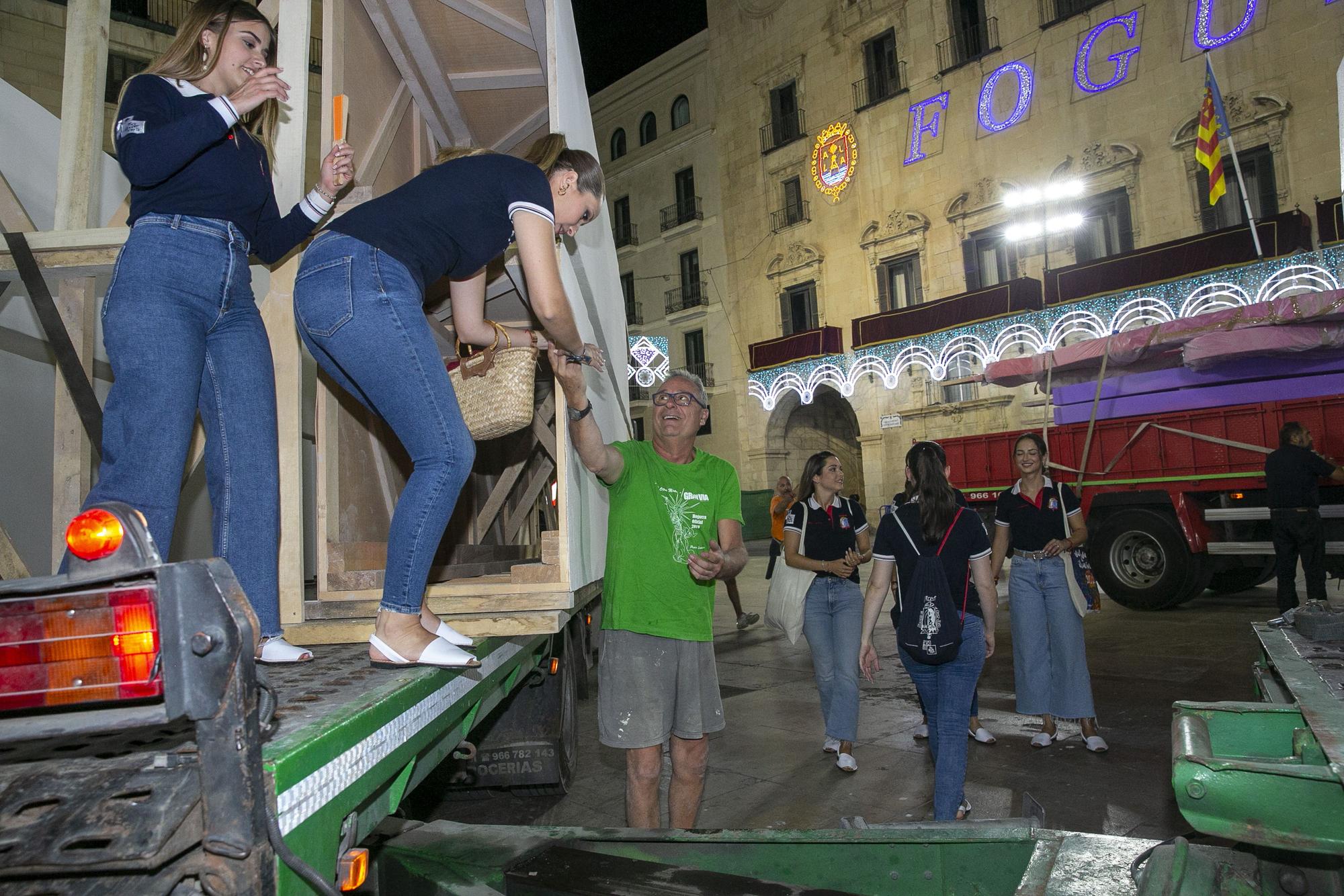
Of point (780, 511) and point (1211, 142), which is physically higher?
point (1211, 142)

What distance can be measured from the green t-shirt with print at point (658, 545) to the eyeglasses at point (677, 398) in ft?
0.69

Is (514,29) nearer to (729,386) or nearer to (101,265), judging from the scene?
(101,265)

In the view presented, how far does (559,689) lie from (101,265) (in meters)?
2.61

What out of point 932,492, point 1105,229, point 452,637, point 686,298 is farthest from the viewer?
point 686,298

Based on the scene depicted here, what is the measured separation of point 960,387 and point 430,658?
21330 mm

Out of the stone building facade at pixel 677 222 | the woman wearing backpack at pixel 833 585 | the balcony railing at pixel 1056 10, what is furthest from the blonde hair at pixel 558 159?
the stone building facade at pixel 677 222

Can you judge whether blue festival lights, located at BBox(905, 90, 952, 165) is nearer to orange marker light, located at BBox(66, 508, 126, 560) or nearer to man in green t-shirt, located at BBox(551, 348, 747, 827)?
man in green t-shirt, located at BBox(551, 348, 747, 827)

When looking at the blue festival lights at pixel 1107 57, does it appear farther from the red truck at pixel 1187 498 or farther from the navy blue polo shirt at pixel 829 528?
the navy blue polo shirt at pixel 829 528

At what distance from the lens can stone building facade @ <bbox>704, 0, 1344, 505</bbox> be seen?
55.0ft

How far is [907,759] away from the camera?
514cm

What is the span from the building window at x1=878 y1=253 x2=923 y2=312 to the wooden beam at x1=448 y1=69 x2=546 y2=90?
751 inches

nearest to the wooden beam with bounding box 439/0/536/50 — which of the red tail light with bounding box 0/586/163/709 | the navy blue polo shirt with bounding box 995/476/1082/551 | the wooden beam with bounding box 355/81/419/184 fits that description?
the wooden beam with bounding box 355/81/419/184

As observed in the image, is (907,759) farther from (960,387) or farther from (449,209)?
A: (960,387)

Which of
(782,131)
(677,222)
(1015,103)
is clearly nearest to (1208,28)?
(1015,103)
